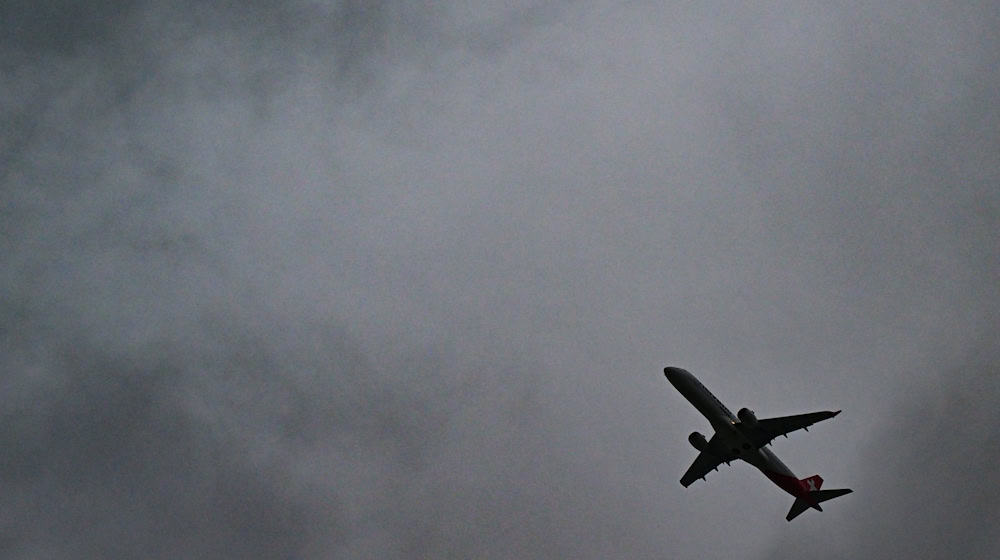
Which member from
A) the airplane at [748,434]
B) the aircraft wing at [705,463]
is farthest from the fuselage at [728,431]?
the aircraft wing at [705,463]

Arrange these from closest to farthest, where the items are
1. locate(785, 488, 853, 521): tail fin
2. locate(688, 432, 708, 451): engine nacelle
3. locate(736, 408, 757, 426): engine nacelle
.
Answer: locate(736, 408, 757, 426): engine nacelle < locate(785, 488, 853, 521): tail fin < locate(688, 432, 708, 451): engine nacelle

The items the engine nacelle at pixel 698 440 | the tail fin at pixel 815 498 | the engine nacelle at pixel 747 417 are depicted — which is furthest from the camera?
the engine nacelle at pixel 698 440

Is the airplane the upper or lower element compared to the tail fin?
upper

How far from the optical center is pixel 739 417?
127 meters

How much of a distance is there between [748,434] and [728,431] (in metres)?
2.78

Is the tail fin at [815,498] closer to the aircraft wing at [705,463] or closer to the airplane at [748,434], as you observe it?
the airplane at [748,434]

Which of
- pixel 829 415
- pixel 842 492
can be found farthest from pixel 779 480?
pixel 829 415

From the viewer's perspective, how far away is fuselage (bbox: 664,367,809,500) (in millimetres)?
126875

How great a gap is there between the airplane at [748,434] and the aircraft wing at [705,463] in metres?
0.18

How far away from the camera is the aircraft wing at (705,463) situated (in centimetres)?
13738

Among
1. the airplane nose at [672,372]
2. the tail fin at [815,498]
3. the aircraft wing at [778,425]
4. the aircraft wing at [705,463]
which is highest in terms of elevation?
the airplane nose at [672,372]

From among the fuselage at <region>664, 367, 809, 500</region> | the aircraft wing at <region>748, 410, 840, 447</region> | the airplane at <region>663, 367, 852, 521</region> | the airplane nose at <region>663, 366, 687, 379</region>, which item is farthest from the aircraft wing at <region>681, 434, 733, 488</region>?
the airplane nose at <region>663, 366, 687, 379</region>

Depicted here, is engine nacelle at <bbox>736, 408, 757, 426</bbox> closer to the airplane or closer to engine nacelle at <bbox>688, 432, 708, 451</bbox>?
the airplane

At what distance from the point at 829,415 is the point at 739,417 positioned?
471 inches
